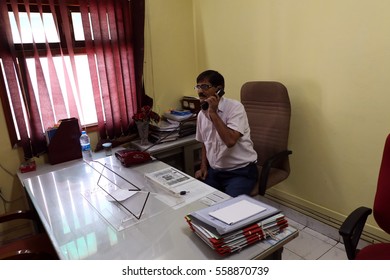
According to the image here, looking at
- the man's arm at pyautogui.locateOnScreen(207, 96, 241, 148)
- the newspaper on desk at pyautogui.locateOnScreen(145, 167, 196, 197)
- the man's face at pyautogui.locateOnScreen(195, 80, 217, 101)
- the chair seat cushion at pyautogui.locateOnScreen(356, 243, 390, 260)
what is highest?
the man's face at pyautogui.locateOnScreen(195, 80, 217, 101)

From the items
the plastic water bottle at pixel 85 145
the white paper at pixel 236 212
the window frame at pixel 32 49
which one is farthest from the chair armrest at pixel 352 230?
the window frame at pixel 32 49

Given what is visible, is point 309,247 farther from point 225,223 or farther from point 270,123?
point 225,223

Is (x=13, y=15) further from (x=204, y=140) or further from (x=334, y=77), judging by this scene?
(x=334, y=77)

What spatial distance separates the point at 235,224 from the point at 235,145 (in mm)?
994

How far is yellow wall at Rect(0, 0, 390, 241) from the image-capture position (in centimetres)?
184

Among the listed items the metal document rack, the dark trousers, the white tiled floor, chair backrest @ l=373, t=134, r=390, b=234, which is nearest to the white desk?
the metal document rack

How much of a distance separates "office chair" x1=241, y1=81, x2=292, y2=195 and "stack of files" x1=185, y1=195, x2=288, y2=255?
80 centimetres

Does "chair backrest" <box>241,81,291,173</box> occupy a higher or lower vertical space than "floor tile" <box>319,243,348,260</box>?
higher

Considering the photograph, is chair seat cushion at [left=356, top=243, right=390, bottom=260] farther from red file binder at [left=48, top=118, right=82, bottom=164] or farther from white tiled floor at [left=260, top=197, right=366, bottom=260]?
red file binder at [left=48, top=118, right=82, bottom=164]

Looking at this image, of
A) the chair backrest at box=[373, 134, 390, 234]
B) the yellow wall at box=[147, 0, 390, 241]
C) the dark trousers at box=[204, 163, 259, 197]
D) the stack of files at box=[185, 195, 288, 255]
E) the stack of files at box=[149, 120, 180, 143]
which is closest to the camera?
the stack of files at box=[185, 195, 288, 255]

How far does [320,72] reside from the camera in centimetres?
208

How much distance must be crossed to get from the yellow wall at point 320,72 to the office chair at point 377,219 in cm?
59

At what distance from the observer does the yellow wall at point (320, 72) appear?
183 cm

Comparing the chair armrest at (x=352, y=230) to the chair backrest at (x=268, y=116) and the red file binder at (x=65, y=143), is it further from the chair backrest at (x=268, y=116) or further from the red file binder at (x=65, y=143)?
the red file binder at (x=65, y=143)
